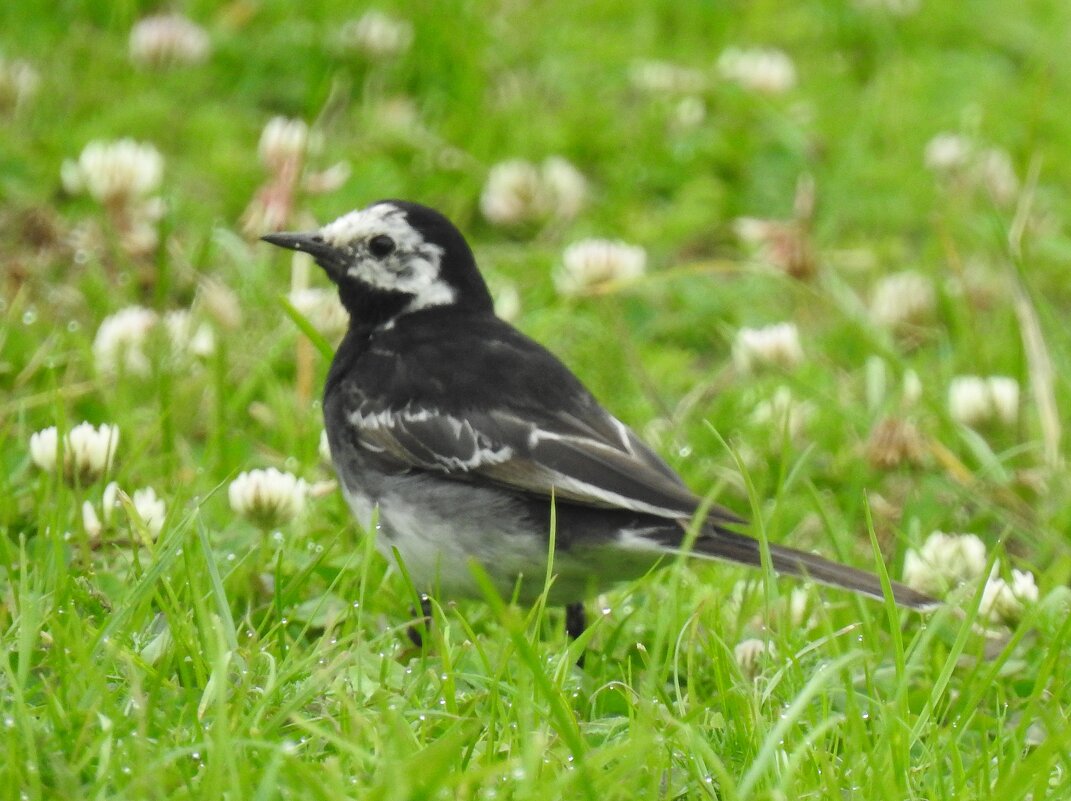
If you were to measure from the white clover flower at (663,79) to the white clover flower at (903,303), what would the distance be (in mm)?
1507

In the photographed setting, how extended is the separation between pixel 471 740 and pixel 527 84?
566 cm

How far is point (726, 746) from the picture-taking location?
3.73 meters

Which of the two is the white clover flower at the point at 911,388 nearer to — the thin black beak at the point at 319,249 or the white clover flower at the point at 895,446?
the white clover flower at the point at 895,446

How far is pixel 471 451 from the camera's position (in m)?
5.00

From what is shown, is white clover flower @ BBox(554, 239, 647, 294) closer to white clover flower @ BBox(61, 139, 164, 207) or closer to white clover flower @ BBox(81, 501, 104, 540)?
white clover flower @ BBox(61, 139, 164, 207)

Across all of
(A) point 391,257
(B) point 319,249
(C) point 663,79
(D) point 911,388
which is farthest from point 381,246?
(C) point 663,79

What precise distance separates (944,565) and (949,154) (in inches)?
146

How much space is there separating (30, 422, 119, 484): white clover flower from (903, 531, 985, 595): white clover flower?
2302 millimetres

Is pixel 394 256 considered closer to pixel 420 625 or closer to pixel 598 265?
pixel 598 265

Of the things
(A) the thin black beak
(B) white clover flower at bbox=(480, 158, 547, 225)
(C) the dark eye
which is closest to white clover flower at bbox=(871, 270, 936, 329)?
(B) white clover flower at bbox=(480, 158, 547, 225)

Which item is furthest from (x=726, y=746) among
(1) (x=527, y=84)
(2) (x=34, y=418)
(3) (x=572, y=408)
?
(1) (x=527, y=84)

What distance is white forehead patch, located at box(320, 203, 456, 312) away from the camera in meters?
5.67

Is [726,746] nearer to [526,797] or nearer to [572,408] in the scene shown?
[526,797]

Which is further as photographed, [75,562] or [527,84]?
[527,84]
